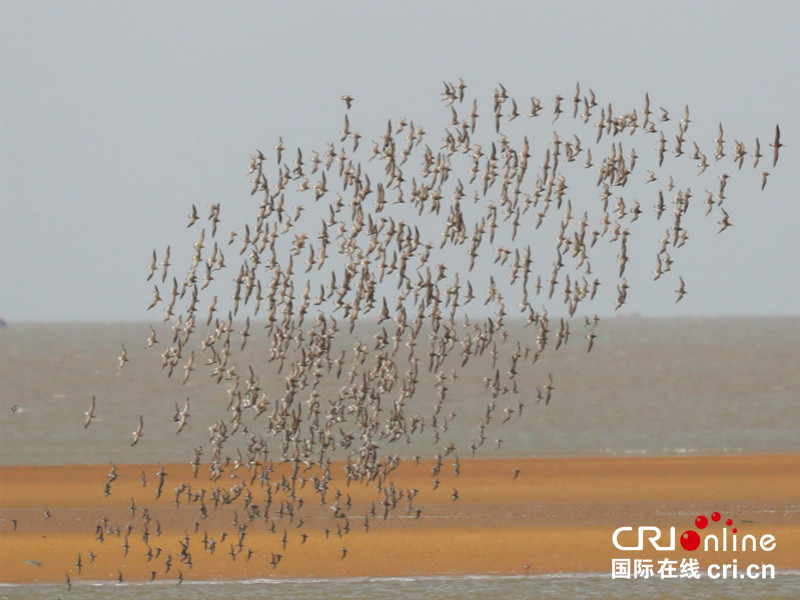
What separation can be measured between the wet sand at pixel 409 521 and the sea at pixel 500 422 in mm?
1286

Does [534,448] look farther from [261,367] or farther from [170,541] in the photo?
[261,367]

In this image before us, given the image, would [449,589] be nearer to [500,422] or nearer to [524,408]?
[500,422]

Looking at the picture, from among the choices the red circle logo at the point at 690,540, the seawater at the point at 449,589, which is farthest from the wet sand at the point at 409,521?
the seawater at the point at 449,589

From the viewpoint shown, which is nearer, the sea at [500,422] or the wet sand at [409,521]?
the sea at [500,422]

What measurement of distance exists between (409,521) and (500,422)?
39.5m

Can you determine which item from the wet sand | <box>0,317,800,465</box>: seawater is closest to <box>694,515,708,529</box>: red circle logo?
the wet sand

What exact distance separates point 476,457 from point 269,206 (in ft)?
77.3

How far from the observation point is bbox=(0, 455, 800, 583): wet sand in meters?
29.8

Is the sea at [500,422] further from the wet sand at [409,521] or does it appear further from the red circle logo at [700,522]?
the red circle logo at [700,522]

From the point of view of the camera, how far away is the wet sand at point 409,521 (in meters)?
29.8

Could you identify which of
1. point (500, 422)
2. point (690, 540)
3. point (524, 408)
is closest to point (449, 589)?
point (690, 540)

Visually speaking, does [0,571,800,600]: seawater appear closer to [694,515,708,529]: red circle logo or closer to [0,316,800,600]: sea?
[0,316,800,600]: sea

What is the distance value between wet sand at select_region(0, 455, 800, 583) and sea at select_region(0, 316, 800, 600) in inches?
50.6

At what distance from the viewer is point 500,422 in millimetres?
73188
